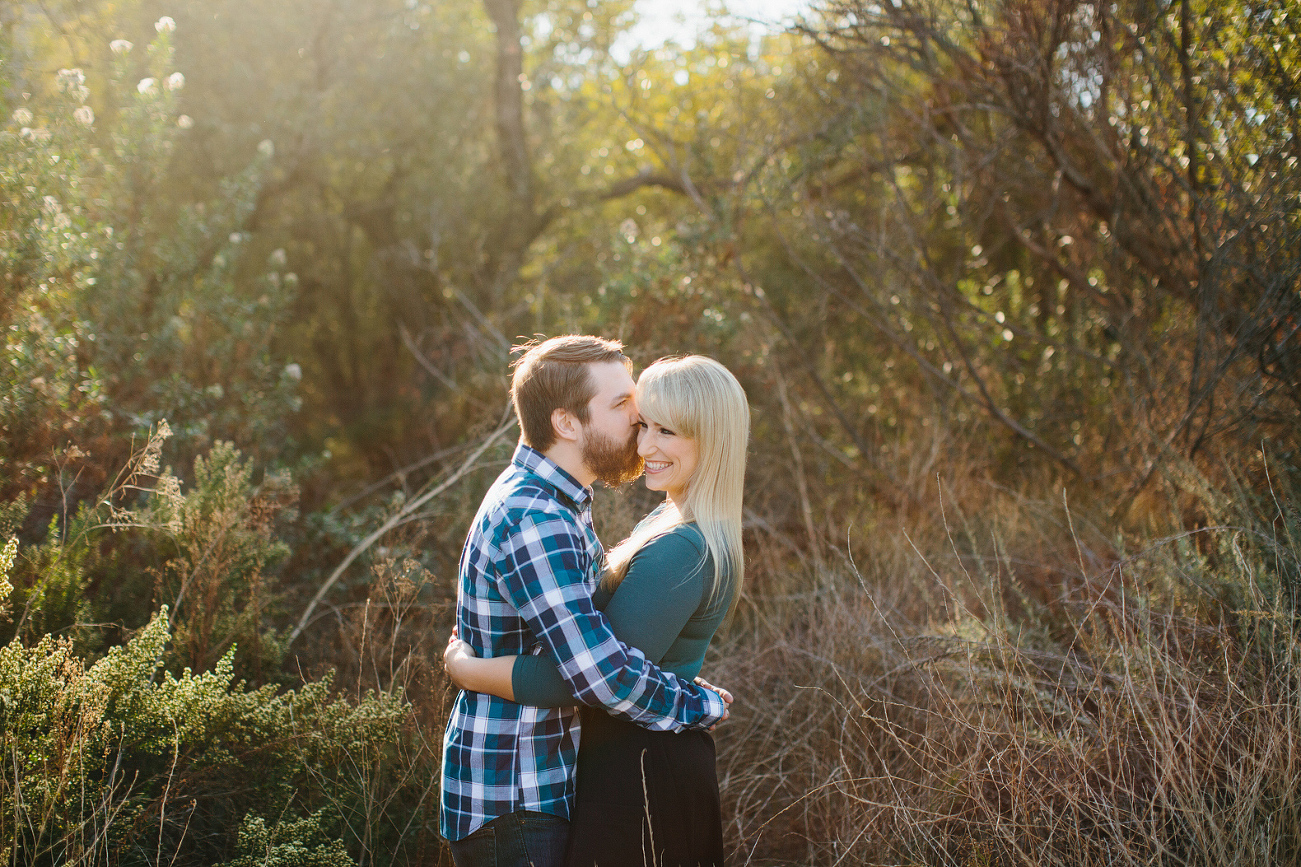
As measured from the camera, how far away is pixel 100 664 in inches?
101

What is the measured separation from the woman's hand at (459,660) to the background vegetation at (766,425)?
34.0 inches

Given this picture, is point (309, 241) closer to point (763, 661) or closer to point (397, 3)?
point (397, 3)

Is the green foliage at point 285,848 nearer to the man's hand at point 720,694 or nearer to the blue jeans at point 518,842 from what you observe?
the blue jeans at point 518,842

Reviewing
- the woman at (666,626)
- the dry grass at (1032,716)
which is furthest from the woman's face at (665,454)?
the dry grass at (1032,716)

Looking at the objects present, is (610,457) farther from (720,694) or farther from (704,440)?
(720,694)

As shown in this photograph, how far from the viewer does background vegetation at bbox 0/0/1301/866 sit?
2.73 meters

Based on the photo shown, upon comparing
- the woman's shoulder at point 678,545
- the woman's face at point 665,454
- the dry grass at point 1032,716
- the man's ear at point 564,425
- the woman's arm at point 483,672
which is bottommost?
the dry grass at point 1032,716

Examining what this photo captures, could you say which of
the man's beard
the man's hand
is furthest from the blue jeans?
the man's beard

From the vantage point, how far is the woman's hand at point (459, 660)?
6.82 feet

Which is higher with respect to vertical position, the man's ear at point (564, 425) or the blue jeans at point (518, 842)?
the man's ear at point (564, 425)

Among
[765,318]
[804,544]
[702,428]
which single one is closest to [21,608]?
[702,428]

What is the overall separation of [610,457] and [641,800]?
0.89m

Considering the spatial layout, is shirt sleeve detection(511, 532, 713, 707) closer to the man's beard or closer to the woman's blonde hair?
the woman's blonde hair

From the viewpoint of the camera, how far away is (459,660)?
210 cm
